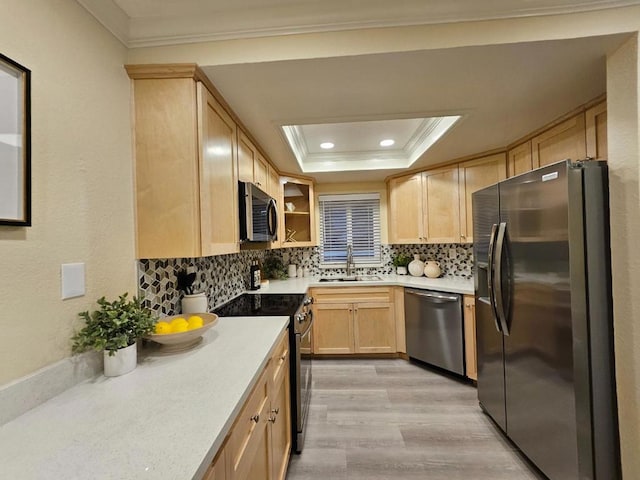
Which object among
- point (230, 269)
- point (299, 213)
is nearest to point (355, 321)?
point (299, 213)

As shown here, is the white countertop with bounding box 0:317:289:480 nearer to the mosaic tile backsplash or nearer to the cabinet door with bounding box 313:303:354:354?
the mosaic tile backsplash

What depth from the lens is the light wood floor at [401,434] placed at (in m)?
1.63

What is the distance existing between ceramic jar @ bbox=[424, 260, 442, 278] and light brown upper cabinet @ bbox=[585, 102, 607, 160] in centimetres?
184

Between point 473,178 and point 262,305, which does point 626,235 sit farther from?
point 262,305

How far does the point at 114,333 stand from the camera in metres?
1.02

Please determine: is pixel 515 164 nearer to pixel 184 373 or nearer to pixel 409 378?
pixel 409 378

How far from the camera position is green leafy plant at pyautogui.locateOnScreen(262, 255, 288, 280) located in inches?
140

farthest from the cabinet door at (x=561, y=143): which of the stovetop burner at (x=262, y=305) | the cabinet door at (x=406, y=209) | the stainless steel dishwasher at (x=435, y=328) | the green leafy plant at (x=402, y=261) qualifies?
the stovetop burner at (x=262, y=305)

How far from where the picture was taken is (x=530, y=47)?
49.4 inches

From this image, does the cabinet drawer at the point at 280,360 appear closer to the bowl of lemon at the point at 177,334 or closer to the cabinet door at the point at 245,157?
the bowl of lemon at the point at 177,334

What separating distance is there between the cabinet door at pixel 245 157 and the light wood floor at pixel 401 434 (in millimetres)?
1873

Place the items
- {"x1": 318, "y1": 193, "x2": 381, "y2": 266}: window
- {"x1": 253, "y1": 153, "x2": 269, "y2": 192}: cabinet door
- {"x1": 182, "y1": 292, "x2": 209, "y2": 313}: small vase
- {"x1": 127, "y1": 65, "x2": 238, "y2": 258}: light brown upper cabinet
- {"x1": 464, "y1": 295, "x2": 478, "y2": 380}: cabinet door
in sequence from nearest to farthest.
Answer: {"x1": 127, "y1": 65, "x2": 238, "y2": 258}: light brown upper cabinet
{"x1": 182, "y1": 292, "x2": 209, "y2": 313}: small vase
{"x1": 253, "y1": 153, "x2": 269, "y2": 192}: cabinet door
{"x1": 464, "y1": 295, "x2": 478, "y2": 380}: cabinet door
{"x1": 318, "y1": 193, "x2": 381, "y2": 266}: window

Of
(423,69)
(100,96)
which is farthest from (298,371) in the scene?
(423,69)

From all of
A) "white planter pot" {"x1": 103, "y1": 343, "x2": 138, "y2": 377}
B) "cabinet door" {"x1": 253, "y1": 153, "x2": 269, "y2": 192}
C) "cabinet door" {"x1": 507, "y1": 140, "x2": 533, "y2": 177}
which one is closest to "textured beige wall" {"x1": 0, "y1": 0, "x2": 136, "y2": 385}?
"white planter pot" {"x1": 103, "y1": 343, "x2": 138, "y2": 377}
